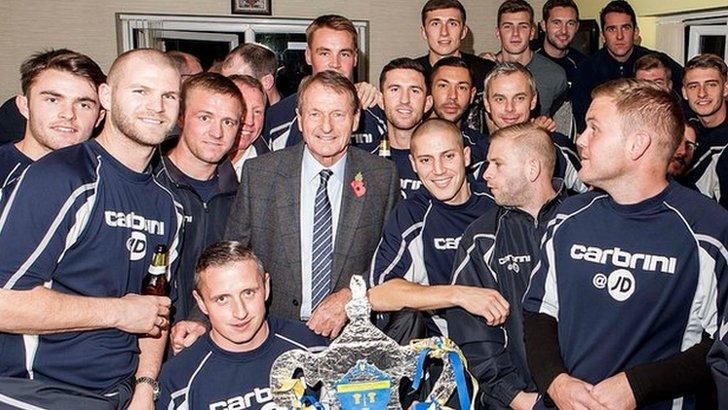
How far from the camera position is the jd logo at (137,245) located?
1.92 meters

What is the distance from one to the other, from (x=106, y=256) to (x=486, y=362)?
1.17 metres

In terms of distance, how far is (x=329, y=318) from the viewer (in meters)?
2.25

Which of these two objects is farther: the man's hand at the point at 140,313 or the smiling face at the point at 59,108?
the smiling face at the point at 59,108

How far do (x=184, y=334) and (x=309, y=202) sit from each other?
674mm

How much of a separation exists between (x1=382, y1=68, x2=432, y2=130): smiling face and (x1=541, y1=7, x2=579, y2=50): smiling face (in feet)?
6.30

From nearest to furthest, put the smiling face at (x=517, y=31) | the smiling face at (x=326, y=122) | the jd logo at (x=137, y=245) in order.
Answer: the jd logo at (x=137, y=245) < the smiling face at (x=326, y=122) < the smiling face at (x=517, y=31)

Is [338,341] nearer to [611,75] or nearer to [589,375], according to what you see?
[589,375]

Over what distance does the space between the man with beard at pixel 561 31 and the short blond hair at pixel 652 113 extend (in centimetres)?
297

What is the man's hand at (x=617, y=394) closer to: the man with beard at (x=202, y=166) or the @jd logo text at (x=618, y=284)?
the @jd logo text at (x=618, y=284)

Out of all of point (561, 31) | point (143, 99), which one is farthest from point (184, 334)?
point (561, 31)

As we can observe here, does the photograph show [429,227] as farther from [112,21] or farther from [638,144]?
[112,21]

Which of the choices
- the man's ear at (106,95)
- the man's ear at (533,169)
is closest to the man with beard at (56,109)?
the man's ear at (106,95)

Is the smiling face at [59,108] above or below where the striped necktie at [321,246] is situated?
above

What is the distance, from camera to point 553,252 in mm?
1931
